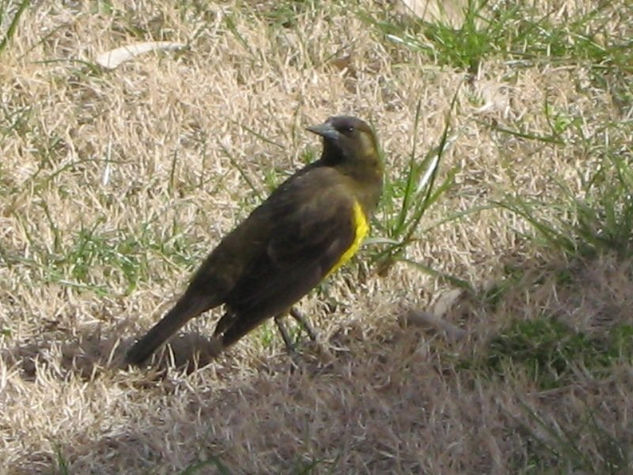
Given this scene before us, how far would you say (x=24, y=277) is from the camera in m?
6.64

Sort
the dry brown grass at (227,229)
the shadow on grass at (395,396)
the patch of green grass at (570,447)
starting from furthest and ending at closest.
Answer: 1. the dry brown grass at (227,229)
2. the shadow on grass at (395,396)
3. the patch of green grass at (570,447)

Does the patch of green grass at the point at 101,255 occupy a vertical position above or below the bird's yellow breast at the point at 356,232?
below

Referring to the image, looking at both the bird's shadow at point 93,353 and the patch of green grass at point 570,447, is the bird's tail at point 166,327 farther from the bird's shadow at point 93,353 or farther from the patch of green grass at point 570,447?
the patch of green grass at point 570,447

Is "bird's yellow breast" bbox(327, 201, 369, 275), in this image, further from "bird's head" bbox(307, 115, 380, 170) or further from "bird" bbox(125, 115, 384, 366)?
"bird's head" bbox(307, 115, 380, 170)

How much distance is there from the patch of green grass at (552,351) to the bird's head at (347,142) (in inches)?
36.7

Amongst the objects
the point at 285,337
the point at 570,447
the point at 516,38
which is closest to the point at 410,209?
the point at 285,337

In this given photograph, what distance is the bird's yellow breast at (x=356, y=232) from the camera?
6281mm

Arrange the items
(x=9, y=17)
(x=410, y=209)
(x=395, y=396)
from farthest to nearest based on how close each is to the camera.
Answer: (x=9, y=17) → (x=410, y=209) → (x=395, y=396)

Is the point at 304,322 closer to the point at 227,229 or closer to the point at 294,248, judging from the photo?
the point at 294,248

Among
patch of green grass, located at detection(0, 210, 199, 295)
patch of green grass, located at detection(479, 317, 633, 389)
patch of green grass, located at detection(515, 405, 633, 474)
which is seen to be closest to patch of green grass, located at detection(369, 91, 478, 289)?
patch of green grass, located at detection(479, 317, 633, 389)

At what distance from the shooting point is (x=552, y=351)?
610 cm

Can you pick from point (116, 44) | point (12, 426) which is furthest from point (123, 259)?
point (116, 44)

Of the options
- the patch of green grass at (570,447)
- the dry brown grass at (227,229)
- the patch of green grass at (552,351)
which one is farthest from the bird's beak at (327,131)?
the patch of green grass at (570,447)

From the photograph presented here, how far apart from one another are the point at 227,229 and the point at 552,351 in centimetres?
156
